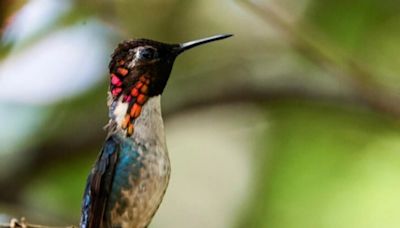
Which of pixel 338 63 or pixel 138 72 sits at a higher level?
pixel 338 63

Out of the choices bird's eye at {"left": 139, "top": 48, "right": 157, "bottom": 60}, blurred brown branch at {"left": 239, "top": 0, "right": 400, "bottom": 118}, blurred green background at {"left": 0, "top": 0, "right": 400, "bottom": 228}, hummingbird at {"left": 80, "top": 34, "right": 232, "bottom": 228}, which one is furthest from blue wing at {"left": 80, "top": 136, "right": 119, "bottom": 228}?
blurred green background at {"left": 0, "top": 0, "right": 400, "bottom": 228}

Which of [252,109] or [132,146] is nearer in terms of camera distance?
[132,146]

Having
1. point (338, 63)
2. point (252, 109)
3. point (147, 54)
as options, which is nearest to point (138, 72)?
point (147, 54)

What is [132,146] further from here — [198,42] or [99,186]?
[198,42]

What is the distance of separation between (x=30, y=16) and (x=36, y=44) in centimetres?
93

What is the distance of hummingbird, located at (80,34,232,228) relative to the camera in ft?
3.94

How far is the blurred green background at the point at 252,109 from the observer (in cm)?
285

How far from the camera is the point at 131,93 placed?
1.28 meters

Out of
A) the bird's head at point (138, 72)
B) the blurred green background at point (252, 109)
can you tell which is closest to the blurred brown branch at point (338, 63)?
the blurred green background at point (252, 109)

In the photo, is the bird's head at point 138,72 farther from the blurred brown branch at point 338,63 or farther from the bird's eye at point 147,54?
the blurred brown branch at point 338,63

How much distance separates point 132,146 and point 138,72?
0.32 feet

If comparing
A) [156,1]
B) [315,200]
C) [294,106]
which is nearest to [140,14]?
[156,1]

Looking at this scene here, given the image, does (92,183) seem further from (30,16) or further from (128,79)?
(30,16)

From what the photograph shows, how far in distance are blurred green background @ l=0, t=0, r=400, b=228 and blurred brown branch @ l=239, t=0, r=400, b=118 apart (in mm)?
142
